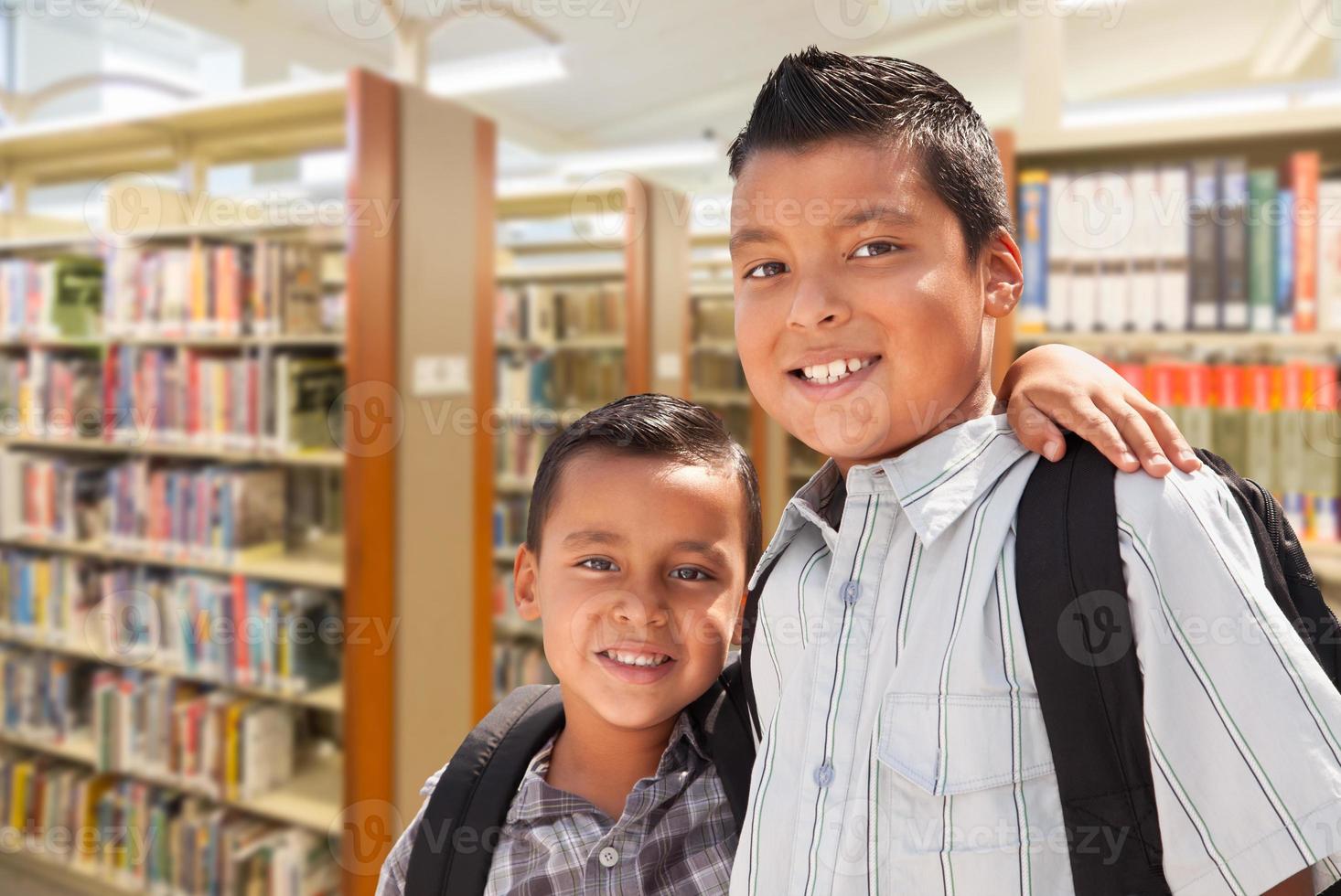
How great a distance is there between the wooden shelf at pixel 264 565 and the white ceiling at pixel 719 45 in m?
3.43

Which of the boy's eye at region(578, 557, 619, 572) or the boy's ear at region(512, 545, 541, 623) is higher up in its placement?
the boy's eye at region(578, 557, 619, 572)

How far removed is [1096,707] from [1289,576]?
177 mm

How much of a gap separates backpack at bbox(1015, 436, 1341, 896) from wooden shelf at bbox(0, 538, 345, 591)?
2410 mm

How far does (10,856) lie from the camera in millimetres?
3514

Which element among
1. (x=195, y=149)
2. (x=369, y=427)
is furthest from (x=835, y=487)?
(x=195, y=149)

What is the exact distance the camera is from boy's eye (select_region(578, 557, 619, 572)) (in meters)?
0.93

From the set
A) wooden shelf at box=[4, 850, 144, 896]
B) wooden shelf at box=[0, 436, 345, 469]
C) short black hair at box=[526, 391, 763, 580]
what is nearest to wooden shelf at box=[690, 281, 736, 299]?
wooden shelf at box=[0, 436, 345, 469]

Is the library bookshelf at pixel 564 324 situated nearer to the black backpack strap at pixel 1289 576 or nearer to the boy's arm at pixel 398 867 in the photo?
the boy's arm at pixel 398 867

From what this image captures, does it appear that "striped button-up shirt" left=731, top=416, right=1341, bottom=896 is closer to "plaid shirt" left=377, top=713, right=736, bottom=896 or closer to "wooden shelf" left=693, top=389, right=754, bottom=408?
"plaid shirt" left=377, top=713, right=736, bottom=896

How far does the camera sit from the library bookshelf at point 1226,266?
2.15 metres

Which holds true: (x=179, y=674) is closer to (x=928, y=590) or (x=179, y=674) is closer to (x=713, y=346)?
(x=713, y=346)

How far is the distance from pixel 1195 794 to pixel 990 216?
1.51 feet

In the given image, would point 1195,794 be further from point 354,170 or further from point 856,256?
point 354,170

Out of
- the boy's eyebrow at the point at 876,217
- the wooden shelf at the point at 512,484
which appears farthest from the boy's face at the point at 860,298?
the wooden shelf at the point at 512,484
